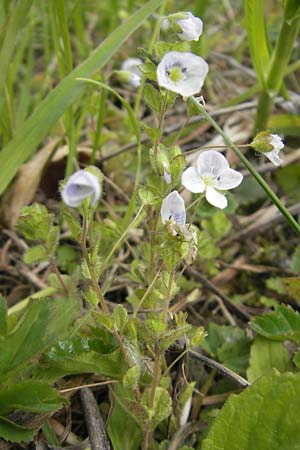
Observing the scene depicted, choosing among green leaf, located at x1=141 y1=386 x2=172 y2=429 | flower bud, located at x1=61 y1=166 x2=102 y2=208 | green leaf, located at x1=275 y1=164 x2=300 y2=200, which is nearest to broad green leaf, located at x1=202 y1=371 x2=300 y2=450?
green leaf, located at x1=141 y1=386 x2=172 y2=429

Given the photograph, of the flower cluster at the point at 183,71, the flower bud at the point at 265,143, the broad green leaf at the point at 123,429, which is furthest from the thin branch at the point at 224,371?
the flower cluster at the point at 183,71

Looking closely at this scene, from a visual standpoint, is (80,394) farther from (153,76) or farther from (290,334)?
(153,76)

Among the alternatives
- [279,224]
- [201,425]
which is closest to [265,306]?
[279,224]

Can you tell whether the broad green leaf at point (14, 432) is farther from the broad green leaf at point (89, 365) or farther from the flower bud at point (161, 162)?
the flower bud at point (161, 162)

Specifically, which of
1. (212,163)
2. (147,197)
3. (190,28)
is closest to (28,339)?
(147,197)

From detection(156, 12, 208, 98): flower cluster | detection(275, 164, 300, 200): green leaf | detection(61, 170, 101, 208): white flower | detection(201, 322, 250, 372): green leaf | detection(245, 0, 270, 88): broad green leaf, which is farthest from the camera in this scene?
detection(275, 164, 300, 200): green leaf

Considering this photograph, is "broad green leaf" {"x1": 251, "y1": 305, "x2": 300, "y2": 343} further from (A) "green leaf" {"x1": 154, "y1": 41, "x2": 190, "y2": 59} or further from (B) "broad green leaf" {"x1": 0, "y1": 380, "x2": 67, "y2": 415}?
(A) "green leaf" {"x1": 154, "y1": 41, "x2": 190, "y2": 59}
